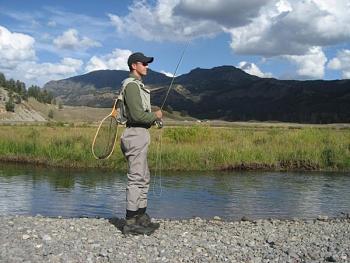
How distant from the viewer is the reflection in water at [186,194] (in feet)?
47.9

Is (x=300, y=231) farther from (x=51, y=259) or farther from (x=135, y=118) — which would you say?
(x=51, y=259)

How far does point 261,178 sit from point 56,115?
14362cm

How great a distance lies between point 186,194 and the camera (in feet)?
59.0

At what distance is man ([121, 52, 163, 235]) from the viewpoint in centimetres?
877

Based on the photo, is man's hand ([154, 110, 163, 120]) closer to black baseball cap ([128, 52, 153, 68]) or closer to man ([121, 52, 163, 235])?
man ([121, 52, 163, 235])

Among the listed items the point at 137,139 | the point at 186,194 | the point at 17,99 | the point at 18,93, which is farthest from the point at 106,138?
the point at 18,93

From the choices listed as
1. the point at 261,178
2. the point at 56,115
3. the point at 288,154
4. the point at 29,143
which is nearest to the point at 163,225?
the point at 261,178

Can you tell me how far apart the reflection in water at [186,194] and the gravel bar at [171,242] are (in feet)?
12.3

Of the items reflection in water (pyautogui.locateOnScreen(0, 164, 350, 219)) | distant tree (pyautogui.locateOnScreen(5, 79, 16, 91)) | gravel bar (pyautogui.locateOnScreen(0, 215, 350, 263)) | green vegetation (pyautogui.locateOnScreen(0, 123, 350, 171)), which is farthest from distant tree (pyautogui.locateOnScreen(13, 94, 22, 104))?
gravel bar (pyautogui.locateOnScreen(0, 215, 350, 263))

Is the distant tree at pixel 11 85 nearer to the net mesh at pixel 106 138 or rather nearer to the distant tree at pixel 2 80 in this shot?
the distant tree at pixel 2 80

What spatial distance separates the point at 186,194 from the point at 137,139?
30.6 ft

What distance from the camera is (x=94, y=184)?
20.2m

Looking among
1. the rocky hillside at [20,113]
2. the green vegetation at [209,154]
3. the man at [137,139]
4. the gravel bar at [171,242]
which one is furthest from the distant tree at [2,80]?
the man at [137,139]

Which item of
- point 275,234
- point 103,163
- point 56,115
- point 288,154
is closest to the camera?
point 275,234
